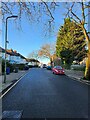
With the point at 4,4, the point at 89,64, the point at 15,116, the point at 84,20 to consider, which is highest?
the point at 84,20

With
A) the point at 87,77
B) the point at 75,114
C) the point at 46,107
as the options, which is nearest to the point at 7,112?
the point at 46,107

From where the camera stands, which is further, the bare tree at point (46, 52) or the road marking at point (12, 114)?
the bare tree at point (46, 52)

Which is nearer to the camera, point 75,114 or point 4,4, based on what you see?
point 75,114

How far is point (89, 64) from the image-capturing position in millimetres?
31344

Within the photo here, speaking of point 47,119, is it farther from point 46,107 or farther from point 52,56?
point 52,56

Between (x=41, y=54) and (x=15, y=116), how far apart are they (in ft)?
354

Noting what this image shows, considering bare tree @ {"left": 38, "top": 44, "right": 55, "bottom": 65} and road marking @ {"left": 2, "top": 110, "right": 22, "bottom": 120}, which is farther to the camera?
bare tree @ {"left": 38, "top": 44, "right": 55, "bottom": 65}

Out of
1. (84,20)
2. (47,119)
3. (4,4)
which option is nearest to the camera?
(47,119)

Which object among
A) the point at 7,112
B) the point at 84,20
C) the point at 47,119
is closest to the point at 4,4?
the point at 7,112

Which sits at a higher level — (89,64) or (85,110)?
(89,64)

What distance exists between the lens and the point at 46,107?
11.3m

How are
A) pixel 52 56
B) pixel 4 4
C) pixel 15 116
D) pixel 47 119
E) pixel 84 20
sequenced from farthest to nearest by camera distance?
pixel 52 56 → pixel 84 20 → pixel 4 4 → pixel 15 116 → pixel 47 119

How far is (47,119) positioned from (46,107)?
95.7 inches

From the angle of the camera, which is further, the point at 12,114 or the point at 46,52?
the point at 46,52
